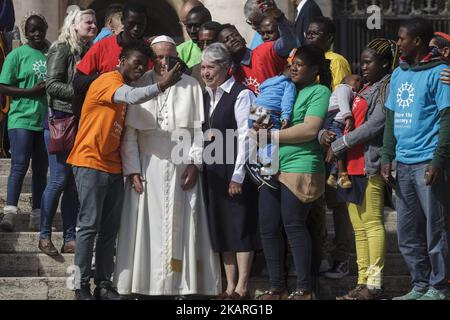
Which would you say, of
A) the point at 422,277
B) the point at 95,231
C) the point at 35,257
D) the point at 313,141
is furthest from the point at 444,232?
the point at 35,257

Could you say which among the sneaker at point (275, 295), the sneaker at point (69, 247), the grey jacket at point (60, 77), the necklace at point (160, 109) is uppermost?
the grey jacket at point (60, 77)

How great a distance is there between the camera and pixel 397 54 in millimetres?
10242

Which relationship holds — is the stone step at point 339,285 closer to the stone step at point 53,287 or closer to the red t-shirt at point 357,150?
the stone step at point 53,287

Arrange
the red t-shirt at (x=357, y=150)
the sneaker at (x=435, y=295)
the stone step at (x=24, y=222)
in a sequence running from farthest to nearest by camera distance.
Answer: the stone step at (x=24, y=222), the red t-shirt at (x=357, y=150), the sneaker at (x=435, y=295)

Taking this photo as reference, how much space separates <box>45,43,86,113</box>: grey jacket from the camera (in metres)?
10.0

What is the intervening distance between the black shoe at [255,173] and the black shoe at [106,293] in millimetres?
1370

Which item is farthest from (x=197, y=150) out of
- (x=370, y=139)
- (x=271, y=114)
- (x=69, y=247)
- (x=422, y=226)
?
(x=422, y=226)

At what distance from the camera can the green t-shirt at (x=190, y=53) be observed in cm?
1055

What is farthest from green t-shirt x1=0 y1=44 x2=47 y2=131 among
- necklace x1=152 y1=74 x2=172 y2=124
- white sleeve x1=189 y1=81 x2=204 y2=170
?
white sleeve x1=189 y1=81 x2=204 y2=170

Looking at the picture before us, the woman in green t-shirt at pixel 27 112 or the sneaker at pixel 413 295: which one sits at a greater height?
the woman in green t-shirt at pixel 27 112

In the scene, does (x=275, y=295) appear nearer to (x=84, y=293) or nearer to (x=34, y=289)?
(x=84, y=293)

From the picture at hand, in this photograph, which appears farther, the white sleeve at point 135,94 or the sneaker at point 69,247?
the sneaker at point 69,247

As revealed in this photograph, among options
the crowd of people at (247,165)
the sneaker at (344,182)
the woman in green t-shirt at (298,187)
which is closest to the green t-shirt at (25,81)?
the crowd of people at (247,165)

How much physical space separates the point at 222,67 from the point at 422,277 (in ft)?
7.37
